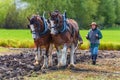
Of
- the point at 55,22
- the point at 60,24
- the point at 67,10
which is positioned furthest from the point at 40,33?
the point at 67,10

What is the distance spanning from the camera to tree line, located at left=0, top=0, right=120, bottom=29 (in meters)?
67.9

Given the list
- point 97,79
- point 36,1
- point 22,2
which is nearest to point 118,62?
point 97,79

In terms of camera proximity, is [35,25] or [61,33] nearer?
[35,25]

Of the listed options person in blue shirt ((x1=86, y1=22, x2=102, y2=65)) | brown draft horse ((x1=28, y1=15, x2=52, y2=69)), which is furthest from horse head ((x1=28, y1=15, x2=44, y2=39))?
person in blue shirt ((x1=86, y1=22, x2=102, y2=65))

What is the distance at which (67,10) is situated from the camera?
2896 inches

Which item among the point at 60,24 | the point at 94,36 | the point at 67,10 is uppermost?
the point at 60,24

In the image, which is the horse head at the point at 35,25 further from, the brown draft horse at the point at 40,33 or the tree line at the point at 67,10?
the tree line at the point at 67,10

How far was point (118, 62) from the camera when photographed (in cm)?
1719

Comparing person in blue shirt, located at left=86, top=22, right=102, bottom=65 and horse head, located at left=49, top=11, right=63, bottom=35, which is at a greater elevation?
horse head, located at left=49, top=11, right=63, bottom=35

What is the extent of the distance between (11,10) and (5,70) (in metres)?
58.8

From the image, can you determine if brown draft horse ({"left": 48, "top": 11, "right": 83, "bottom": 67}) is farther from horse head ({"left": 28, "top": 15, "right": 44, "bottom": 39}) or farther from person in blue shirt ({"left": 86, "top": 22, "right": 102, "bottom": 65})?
person in blue shirt ({"left": 86, "top": 22, "right": 102, "bottom": 65})

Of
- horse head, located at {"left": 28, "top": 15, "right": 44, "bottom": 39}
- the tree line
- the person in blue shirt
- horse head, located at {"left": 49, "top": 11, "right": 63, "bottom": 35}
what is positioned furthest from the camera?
the tree line

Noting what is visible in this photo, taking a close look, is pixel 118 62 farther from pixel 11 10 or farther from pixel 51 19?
pixel 11 10

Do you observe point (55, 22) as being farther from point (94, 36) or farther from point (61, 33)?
point (94, 36)
